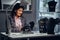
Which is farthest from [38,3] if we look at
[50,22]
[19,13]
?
[50,22]

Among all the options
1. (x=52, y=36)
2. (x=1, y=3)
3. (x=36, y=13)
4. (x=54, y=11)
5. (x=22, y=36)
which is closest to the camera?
(x=22, y=36)

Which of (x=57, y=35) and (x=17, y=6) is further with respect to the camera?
(x=17, y=6)

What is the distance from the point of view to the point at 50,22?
6.77ft

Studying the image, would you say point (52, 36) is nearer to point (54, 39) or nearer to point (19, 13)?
point (54, 39)

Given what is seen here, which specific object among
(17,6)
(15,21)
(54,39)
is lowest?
(54,39)

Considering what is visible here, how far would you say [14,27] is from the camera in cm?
231

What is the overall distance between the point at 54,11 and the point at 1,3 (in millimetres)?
2103

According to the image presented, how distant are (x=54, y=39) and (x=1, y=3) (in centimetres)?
238

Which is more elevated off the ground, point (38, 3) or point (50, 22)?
point (38, 3)

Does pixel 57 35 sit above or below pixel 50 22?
below

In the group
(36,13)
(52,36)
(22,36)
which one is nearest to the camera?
(22,36)

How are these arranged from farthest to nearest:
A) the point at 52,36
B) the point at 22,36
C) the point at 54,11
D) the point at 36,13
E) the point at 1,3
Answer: the point at 1,3, the point at 36,13, the point at 54,11, the point at 52,36, the point at 22,36

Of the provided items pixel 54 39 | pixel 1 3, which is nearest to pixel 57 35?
pixel 54 39

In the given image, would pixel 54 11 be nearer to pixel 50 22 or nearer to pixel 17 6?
pixel 50 22
